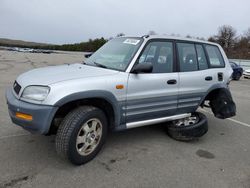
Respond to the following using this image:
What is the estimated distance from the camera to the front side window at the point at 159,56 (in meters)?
3.70

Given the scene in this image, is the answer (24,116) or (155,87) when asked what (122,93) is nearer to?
→ (155,87)

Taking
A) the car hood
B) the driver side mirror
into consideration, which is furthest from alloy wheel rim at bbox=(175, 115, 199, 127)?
the car hood

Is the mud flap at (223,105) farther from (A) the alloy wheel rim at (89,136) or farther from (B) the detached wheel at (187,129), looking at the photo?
(A) the alloy wheel rim at (89,136)

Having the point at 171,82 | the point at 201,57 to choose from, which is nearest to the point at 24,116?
the point at 171,82

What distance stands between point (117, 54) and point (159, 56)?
73cm

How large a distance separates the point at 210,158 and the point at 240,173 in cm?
50

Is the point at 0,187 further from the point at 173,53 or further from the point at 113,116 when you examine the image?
the point at 173,53

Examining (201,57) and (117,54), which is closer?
(117,54)

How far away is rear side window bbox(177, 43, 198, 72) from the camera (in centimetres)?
409

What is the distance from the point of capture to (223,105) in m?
4.59

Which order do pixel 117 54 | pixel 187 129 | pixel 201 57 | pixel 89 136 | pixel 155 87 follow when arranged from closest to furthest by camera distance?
pixel 89 136
pixel 155 87
pixel 117 54
pixel 187 129
pixel 201 57

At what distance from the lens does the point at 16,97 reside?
2.97 metres

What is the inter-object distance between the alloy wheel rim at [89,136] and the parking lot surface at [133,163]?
223mm

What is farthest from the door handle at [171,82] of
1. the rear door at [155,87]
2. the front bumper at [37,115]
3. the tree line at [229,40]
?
the tree line at [229,40]
